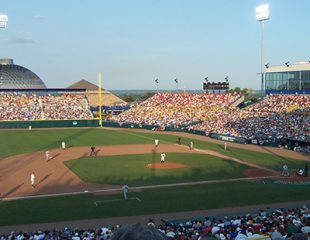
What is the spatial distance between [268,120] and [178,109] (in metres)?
23.3

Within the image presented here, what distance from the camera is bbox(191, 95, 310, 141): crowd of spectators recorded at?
48.3 metres

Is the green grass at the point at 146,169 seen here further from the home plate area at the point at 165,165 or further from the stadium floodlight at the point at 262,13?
the stadium floodlight at the point at 262,13

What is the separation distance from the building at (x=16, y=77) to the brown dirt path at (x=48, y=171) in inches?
3433

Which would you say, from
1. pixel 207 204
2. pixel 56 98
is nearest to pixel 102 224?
pixel 207 204

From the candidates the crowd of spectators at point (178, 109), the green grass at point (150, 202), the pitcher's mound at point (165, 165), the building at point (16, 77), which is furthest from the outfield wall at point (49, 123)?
the building at point (16, 77)

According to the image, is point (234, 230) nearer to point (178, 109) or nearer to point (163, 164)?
point (163, 164)

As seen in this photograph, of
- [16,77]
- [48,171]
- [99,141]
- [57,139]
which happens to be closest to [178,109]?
[99,141]

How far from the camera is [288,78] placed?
62812 mm

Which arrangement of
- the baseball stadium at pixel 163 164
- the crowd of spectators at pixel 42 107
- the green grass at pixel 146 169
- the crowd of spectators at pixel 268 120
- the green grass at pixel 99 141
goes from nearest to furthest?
the baseball stadium at pixel 163 164, the green grass at pixel 146 169, the green grass at pixel 99 141, the crowd of spectators at pixel 268 120, the crowd of spectators at pixel 42 107

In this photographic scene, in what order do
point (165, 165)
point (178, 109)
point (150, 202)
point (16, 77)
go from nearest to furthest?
point (150, 202), point (165, 165), point (178, 109), point (16, 77)

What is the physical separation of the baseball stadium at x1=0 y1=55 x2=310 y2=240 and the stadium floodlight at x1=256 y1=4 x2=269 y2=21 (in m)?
8.52

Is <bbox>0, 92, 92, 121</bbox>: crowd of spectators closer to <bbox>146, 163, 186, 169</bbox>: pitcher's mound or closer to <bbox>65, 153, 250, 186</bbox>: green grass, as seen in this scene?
<bbox>65, 153, 250, 186</bbox>: green grass

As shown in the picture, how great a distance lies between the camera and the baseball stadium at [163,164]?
19.3m

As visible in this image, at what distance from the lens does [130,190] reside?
85.6 ft
